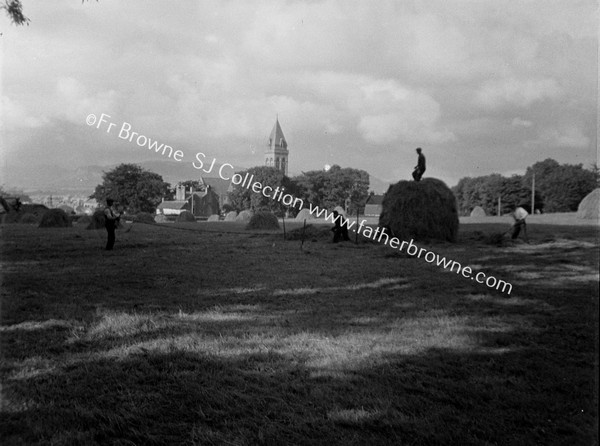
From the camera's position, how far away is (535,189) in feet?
52.5

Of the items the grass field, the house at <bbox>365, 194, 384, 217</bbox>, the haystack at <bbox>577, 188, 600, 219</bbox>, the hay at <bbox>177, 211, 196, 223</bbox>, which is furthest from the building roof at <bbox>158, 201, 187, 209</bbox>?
the grass field

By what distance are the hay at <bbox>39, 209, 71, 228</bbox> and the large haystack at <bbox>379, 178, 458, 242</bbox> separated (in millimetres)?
19060

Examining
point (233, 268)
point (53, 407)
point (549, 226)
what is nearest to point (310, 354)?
point (53, 407)

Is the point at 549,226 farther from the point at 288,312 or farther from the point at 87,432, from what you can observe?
the point at 87,432

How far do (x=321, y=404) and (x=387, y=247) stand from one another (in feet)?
39.0

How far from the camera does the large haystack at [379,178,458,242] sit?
1605 centimetres

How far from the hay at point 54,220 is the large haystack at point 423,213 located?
1906 cm

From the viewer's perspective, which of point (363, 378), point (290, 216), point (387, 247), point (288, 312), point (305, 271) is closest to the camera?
point (363, 378)

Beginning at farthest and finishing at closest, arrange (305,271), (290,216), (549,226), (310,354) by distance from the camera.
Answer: (290,216), (549,226), (305,271), (310,354)

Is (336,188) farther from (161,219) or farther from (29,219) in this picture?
(29,219)

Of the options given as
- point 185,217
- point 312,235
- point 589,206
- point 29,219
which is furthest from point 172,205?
point 589,206

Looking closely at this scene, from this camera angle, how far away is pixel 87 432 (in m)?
3.26

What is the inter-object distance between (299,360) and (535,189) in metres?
13.8

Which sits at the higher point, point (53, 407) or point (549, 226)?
point (549, 226)
